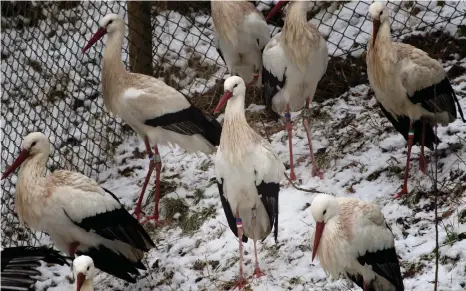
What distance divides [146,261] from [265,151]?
3.30ft

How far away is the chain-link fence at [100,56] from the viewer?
672 centimetres

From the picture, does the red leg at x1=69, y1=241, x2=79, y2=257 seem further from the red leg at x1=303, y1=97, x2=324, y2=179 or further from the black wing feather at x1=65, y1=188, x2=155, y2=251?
the red leg at x1=303, y1=97, x2=324, y2=179

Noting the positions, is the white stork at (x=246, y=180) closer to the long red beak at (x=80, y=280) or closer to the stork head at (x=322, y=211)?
the stork head at (x=322, y=211)

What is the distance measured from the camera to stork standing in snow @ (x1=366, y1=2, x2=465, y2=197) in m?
5.50

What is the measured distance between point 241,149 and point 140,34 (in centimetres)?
197

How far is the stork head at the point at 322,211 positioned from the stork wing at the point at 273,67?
1487 mm

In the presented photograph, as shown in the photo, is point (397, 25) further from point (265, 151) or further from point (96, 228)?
point (96, 228)

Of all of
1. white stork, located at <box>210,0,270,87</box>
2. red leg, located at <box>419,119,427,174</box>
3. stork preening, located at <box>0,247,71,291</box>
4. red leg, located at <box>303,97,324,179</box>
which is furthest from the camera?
white stork, located at <box>210,0,270,87</box>

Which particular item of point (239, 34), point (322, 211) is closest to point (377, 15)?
point (239, 34)

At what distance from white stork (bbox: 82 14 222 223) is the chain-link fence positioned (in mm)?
624

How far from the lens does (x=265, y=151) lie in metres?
5.08

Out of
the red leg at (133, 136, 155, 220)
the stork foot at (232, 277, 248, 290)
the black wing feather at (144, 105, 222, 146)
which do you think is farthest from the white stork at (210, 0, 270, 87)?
the stork foot at (232, 277, 248, 290)

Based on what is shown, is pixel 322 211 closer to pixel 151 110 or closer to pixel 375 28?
pixel 375 28

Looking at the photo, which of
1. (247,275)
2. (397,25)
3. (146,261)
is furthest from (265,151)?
(397,25)
